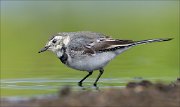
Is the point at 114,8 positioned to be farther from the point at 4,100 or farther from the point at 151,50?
the point at 4,100

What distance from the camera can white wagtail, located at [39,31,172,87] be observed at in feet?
50.4

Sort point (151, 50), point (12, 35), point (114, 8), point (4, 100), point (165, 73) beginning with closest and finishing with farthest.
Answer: point (4, 100)
point (165, 73)
point (151, 50)
point (12, 35)
point (114, 8)

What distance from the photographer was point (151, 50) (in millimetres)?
26172

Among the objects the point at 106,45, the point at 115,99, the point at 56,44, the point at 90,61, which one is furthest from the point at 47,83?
the point at 115,99

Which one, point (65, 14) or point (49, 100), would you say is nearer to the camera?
point (49, 100)

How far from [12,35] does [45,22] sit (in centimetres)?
477

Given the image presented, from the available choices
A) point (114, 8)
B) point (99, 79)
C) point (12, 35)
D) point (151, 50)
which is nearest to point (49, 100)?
point (99, 79)

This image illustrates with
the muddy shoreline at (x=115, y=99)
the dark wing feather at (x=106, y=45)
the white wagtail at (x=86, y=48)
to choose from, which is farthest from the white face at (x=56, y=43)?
the muddy shoreline at (x=115, y=99)

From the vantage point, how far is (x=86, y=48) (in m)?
15.5

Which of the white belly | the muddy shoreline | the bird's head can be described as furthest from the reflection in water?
the muddy shoreline

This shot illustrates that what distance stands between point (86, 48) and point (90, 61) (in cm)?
28

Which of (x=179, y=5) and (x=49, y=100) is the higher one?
(x=49, y=100)

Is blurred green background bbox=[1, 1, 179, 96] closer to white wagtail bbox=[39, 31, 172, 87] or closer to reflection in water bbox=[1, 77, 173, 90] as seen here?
reflection in water bbox=[1, 77, 173, 90]

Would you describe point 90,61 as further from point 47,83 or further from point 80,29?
point 80,29
